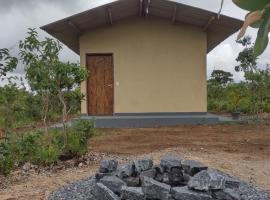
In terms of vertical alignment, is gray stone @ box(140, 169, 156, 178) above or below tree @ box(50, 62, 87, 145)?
below

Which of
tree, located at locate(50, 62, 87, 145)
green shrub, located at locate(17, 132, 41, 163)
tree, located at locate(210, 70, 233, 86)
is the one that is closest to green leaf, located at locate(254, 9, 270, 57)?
green shrub, located at locate(17, 132, 41, 163)

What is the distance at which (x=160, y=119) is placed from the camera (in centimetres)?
1314

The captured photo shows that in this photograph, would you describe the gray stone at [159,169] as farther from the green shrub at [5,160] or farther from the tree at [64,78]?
the tree at [64,78]

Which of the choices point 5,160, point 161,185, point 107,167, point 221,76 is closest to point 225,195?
point 161,185

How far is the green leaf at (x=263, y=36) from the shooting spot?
53 cm

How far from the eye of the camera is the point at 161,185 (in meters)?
4.69

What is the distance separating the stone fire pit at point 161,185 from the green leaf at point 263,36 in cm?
411

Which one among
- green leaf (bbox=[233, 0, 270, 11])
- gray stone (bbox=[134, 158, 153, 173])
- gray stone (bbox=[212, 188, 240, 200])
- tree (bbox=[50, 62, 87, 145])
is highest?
tree (bbox=[50, 62, 87, 145])

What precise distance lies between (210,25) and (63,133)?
702cm

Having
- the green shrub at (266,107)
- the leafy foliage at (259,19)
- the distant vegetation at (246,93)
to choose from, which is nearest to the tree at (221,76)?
the distant vegetation at (246,93)

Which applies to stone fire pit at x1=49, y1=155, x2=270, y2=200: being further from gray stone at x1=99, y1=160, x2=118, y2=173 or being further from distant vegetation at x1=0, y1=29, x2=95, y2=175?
distant vegetation at x1=0, y1=29, x2=95, y2=175

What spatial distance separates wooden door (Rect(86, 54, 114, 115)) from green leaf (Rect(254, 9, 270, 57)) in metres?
13.0

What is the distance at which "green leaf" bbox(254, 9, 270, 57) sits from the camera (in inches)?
20.7

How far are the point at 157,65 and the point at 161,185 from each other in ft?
29.9
